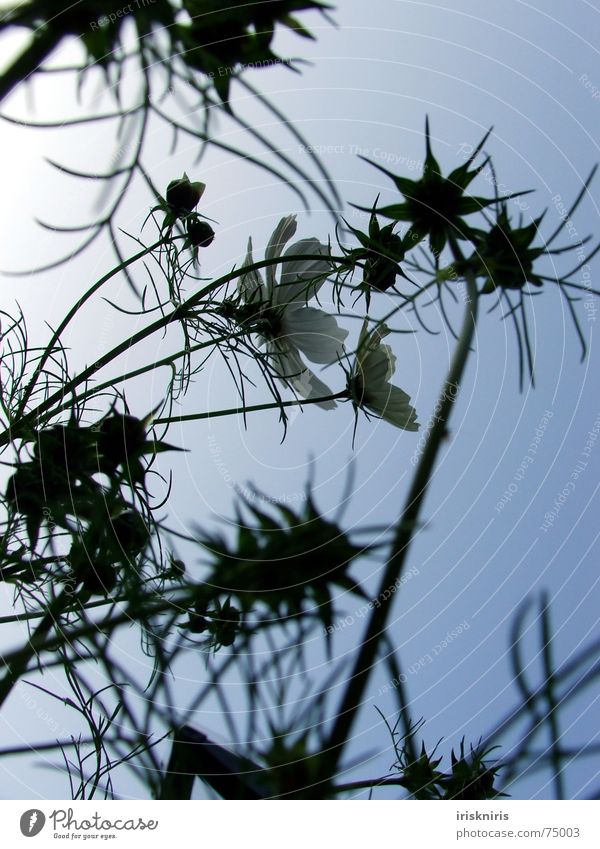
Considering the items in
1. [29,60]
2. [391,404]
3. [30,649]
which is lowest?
[30,649]

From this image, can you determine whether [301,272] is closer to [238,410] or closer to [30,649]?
[238,410]

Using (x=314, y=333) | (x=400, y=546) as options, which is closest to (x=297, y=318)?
(x=314, y=333)

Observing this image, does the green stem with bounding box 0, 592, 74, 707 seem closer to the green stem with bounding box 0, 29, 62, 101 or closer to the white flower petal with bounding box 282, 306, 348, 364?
the white flower petal with bounding box 282, 306, 348, 364

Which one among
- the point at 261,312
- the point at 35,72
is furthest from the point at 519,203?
the point at 35,72

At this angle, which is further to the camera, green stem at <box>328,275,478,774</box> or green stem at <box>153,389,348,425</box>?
green stem at <box>328,275,478,774</box>

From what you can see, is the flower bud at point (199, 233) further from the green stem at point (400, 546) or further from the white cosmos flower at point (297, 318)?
the green stem at point (400, 546)

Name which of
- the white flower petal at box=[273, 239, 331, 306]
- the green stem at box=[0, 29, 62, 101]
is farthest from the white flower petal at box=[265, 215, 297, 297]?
the green stem at box=[0, 29, 62, 101]

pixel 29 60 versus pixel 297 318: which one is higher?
pixel 29 60
